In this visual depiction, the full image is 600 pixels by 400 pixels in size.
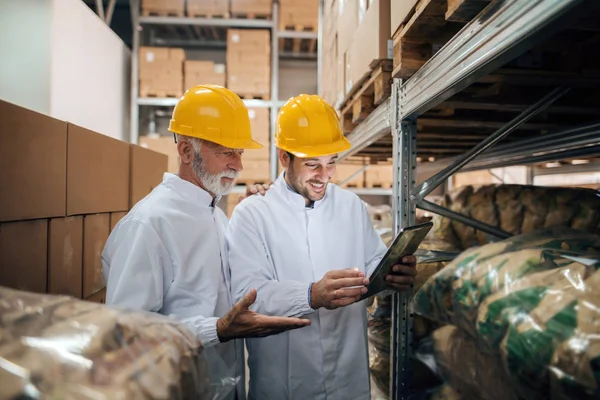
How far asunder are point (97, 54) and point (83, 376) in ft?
22.2

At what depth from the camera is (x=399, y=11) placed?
1.68 m

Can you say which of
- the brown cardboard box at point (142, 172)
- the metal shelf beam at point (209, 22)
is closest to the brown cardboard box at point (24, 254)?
the brown cardboard box at point (142, 172)

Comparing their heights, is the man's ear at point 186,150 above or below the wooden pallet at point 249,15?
below

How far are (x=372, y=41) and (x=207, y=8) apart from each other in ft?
20.2

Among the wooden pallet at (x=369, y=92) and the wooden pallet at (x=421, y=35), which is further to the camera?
the wooden pallet at (x=369, y=92)

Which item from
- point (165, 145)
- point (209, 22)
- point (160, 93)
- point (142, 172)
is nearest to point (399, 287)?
point (142, 172)

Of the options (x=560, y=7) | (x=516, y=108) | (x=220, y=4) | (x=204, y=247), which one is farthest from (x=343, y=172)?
(x=560, y=7)

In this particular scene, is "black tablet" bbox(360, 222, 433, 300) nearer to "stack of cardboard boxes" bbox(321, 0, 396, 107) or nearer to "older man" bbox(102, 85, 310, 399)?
"older man" bbox(102, 85, 310, 399)

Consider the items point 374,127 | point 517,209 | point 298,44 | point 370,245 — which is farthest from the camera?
point 298,44

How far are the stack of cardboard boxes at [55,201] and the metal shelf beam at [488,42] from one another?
5.01 ft

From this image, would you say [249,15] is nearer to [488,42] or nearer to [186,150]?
[186,150]

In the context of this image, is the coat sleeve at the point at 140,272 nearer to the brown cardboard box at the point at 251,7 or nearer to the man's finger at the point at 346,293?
the man's finger at the point at 346,293

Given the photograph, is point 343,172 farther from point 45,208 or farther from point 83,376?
point 83,376

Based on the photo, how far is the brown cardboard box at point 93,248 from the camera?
2.08 metres
